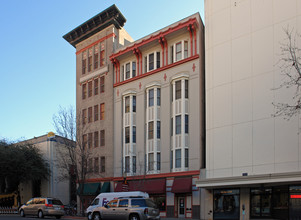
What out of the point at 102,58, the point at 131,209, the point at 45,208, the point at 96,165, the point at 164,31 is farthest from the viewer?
the point at 102,58

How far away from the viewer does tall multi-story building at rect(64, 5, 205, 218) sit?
1251 inches

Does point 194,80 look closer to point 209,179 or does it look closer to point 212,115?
point 212,115

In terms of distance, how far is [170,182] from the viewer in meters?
32.4

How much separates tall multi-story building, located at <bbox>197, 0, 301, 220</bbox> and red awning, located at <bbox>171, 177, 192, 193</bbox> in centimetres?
142

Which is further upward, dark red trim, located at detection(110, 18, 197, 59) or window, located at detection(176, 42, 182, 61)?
dark red trim, located at detection(110, 18, 197, 59)

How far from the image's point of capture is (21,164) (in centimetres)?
4484

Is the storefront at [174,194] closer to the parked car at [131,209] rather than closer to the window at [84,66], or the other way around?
the parked car at [131,209]

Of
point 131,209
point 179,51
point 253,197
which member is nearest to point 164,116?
point 179,51

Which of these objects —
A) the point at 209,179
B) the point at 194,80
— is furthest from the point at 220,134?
the point at 194,80

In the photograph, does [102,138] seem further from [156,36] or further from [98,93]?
[156,36]

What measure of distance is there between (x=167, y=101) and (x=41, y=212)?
14601mm

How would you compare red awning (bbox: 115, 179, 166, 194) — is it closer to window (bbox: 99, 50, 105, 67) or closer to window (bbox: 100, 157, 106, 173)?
window (bbox: 100, 157, 106, 173)

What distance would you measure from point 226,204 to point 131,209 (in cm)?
1004

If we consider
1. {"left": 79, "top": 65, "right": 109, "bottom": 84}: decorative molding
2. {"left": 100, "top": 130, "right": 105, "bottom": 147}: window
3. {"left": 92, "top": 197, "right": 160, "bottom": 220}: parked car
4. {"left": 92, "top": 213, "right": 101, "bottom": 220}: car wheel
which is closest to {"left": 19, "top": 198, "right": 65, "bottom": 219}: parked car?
{"left": 92, "top": 213, "right": 101, "bottom": 220}: car wheel
